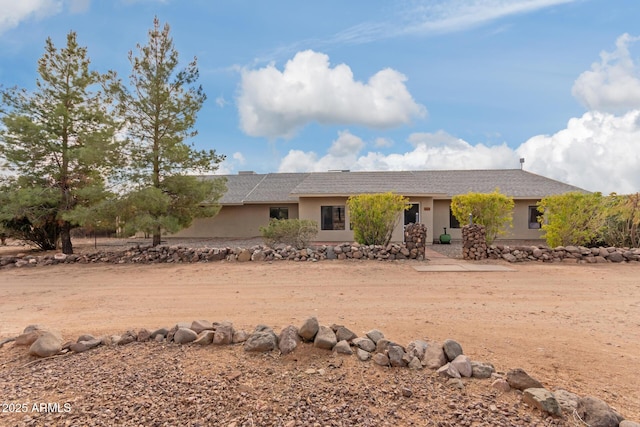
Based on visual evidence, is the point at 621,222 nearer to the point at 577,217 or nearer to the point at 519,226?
the point at 577,217

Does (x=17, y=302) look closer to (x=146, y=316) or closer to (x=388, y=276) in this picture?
(x=146, y=316)

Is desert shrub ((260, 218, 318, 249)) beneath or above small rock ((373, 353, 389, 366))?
above

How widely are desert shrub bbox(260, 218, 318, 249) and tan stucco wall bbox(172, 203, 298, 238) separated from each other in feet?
28.4

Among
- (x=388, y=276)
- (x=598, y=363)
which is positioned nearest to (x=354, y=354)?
(x=598, y=363)

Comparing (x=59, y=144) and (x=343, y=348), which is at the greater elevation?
(x=59, y=144)

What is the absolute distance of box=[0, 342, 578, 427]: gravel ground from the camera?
2.73m

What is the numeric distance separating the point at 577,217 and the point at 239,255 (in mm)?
11801

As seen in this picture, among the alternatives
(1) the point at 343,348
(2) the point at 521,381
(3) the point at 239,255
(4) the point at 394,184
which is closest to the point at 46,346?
(1) the point at 343,348

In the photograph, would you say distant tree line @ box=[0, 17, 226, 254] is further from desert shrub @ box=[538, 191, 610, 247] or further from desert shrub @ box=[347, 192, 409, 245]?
desert shrub @ box=[538, 191, 610, 247]

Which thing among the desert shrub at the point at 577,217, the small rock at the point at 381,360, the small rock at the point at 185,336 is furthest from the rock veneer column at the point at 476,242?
the small rock at the point at 185,336

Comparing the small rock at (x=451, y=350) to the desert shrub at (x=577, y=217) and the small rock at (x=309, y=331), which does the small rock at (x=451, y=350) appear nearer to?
the small rock at (x=309, y=331)

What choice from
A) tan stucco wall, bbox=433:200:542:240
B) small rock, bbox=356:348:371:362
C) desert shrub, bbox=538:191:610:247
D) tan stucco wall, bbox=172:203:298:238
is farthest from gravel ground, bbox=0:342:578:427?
tan stucco wall, bbox=172:203:298:238

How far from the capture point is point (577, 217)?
12.3m

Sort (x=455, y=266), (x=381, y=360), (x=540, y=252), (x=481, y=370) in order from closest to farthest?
1. (x=481, y=370)
2. (x=381, y=360)
3. (x=455, y=266)
4. (x=540, y=252)
